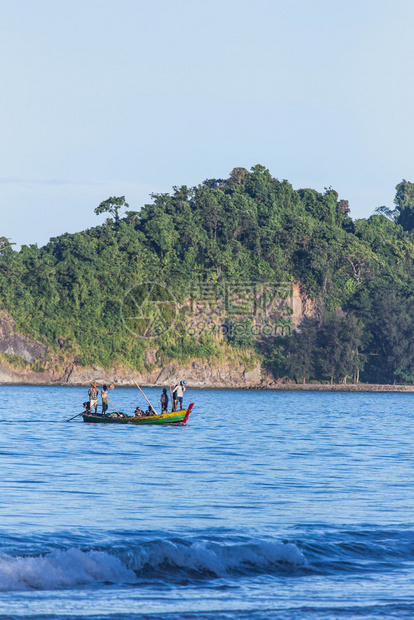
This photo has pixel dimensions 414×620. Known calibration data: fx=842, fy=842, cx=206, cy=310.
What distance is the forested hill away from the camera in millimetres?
84250

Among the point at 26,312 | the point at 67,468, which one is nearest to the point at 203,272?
the point at 26,312

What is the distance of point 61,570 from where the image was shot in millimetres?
10523

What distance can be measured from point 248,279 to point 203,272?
485cm

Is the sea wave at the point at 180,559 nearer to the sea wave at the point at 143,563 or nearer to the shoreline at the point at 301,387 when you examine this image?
the sea wave at the point at 143,563

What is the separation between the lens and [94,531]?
1255 centimetres

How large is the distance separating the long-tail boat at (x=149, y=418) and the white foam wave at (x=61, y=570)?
67.7ft

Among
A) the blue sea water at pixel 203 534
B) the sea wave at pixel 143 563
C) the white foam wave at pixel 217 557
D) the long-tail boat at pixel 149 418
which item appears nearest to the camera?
the blue sea water at pixel 203 534

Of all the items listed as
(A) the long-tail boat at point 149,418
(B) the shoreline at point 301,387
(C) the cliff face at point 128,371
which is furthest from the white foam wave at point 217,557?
(B) the shoreline at point 301,387

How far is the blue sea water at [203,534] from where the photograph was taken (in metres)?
9.57

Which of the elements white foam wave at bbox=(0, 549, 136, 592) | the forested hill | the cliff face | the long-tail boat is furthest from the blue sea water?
the forested hill

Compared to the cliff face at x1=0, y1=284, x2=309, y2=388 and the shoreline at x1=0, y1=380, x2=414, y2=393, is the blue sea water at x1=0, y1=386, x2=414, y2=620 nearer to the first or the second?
the cliff face at x1=0, y1=284, x2=309, y2=388

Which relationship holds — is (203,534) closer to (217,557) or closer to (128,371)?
(217,557)

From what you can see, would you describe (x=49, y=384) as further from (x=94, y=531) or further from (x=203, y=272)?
(x=94, y=531)

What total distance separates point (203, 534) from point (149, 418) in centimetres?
1944
